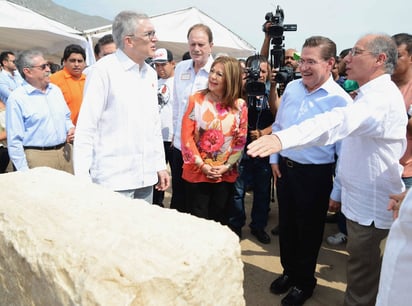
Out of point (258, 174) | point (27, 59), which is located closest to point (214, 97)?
point (258, 174)

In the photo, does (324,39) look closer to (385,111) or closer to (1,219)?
(385,111)

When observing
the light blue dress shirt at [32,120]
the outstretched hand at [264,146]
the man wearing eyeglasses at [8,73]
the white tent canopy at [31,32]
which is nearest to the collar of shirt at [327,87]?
the outstretched hand at [264,146]

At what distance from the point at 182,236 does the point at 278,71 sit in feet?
7.14

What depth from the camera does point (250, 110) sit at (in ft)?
11.4

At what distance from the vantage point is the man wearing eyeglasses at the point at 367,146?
170cm

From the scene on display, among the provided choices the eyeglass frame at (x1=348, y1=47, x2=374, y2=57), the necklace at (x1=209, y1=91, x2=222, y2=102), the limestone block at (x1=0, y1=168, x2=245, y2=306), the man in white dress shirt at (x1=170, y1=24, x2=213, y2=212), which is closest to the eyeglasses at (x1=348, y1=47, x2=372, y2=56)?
the eyeglass frame at (x1=348, y1=47, x2=374, y2=57)

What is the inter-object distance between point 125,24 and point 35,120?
5.22 feet

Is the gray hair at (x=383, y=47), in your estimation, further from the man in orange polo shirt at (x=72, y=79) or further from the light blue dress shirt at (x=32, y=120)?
the man in orange polo shirt at (x=72, y=79)

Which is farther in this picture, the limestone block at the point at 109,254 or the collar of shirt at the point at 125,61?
the collar of shirt at the point at 125,61

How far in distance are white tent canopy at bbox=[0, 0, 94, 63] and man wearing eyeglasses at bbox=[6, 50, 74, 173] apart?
3205 millimetres

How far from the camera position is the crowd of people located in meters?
1.86

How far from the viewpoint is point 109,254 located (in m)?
0.98

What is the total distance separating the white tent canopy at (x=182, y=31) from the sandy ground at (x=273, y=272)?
218 inches

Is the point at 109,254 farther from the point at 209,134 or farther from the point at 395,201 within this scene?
the point at 209,134
